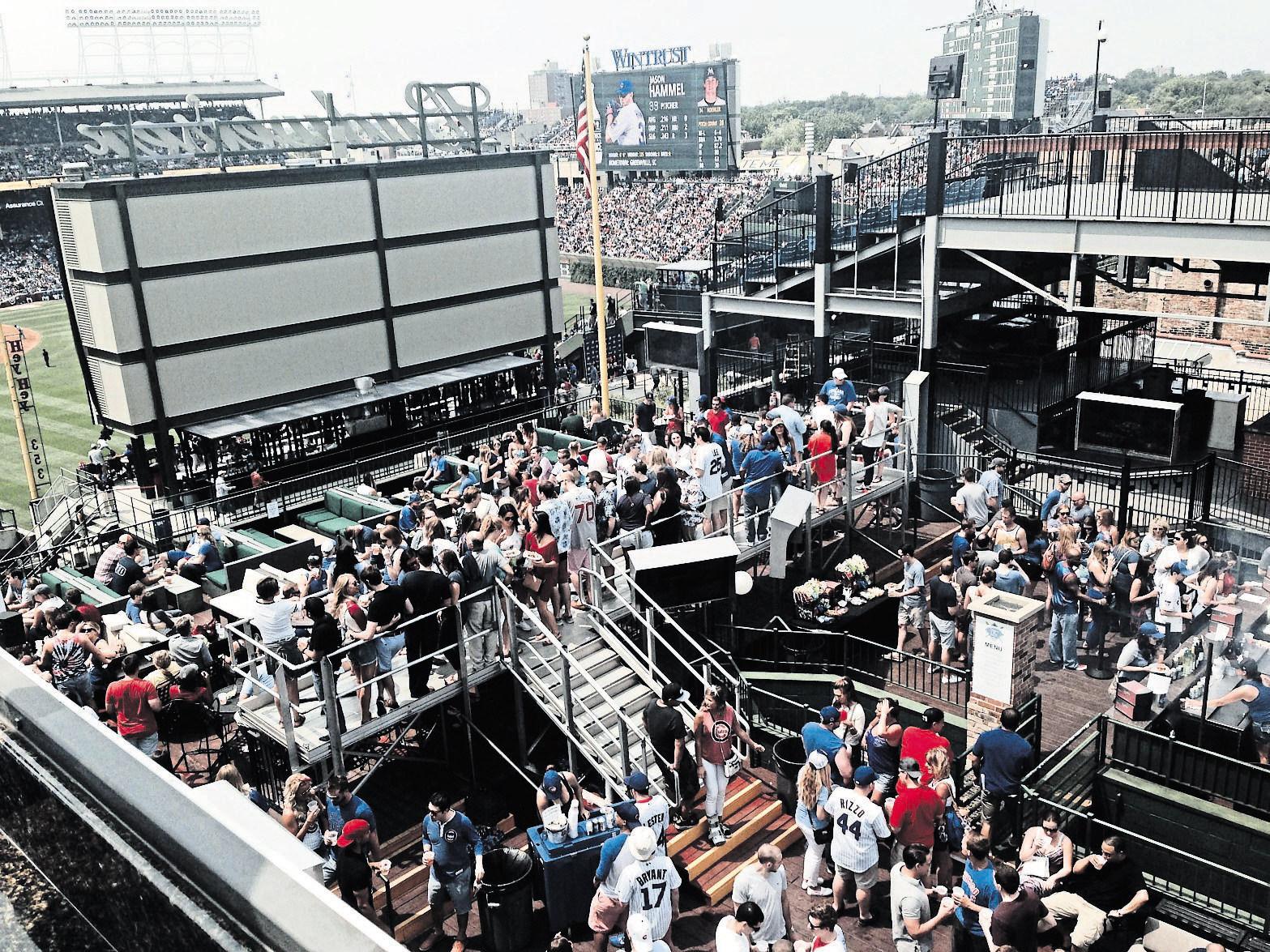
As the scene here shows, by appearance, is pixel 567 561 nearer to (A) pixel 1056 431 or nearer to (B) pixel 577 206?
(A) pixel 1056 431

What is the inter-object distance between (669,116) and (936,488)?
7379cm

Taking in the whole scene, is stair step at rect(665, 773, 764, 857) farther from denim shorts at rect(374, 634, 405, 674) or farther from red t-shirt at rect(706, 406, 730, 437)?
red t-shirt at rect(706, 406, 730, 437)

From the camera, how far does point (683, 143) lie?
87.2 m

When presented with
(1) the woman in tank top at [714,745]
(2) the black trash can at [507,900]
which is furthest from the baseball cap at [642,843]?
(1) the woman in tank top at [714,745]

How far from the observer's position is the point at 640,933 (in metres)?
8.10

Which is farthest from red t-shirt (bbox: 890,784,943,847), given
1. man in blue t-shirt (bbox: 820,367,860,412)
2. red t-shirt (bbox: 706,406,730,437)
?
man in blue t-shirt (bbox: 820,367,860,412)

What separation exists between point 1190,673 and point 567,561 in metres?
7.19

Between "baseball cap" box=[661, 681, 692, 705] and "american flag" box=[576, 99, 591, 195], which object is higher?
"american flag" box=[576, 99, 591, 195]

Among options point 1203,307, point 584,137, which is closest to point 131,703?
point 584,137

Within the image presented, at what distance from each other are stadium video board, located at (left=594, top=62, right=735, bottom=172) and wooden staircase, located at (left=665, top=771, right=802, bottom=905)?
79.1 metres

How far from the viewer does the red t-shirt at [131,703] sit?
10391mm

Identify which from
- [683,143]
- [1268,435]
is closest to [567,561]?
[1268,435]

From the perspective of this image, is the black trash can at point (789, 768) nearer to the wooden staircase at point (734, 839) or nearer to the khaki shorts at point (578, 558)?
the wooden staircase at point (734, 839)

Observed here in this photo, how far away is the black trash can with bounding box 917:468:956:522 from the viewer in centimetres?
1962
